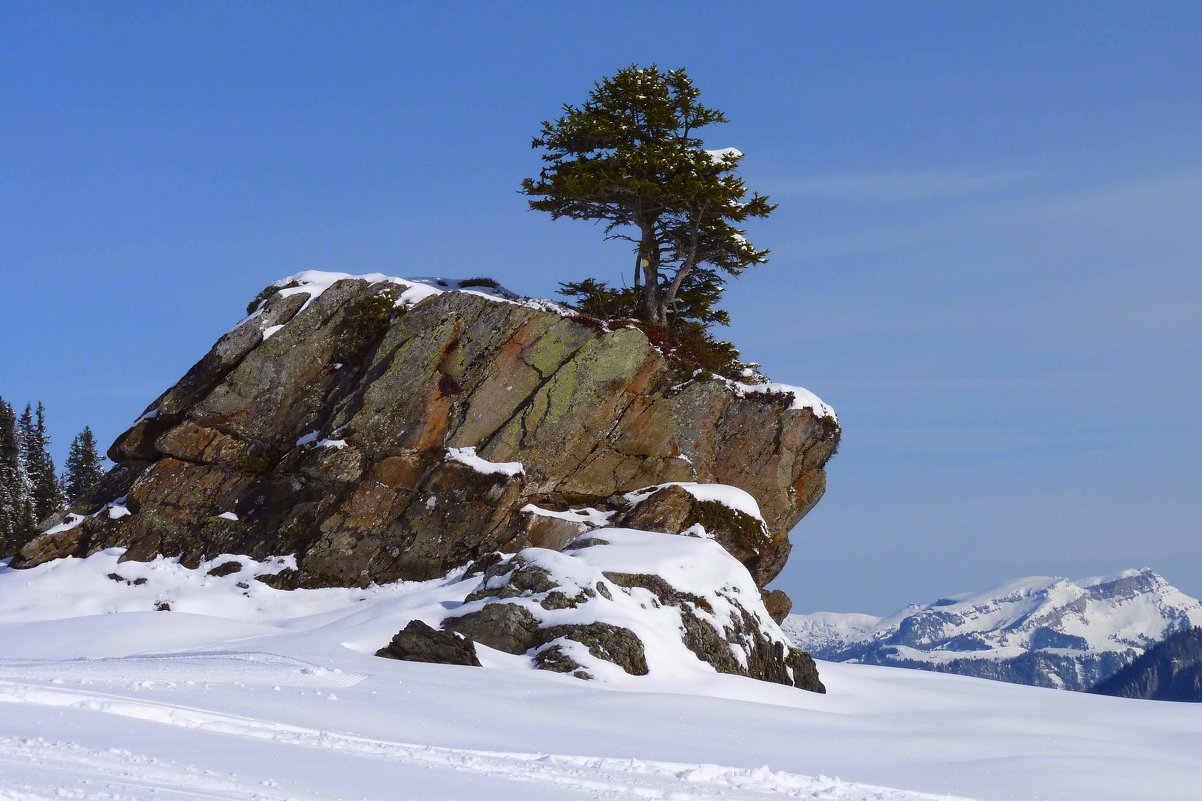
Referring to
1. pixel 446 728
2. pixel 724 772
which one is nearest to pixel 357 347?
pixel 446 728

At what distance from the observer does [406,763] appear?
10805mm

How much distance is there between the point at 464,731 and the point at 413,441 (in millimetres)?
16959

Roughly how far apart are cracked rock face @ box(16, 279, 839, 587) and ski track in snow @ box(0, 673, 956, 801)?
52.4 feet

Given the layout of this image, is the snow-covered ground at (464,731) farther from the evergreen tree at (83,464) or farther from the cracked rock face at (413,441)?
the evergreen tree at (83,464)

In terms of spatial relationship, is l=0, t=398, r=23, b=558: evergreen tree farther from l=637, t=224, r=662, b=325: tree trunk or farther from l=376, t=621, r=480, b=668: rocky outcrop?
l=376, t=621, r=480, b=668: rocky outcrop

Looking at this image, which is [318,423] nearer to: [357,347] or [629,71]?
[357,347]

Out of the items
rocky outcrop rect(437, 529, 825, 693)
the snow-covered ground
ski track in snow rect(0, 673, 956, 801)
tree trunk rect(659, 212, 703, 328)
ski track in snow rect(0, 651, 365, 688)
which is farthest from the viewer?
tree trunk rect(659, 212, 703, 328)

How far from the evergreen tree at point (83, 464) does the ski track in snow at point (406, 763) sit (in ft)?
202

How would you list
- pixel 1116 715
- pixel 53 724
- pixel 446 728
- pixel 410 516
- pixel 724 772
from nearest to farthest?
pixel 53 724, pixel 724 772, pixel 446 728, pixel 1116 715, pixel 410 516

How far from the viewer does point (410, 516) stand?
95.0 feet

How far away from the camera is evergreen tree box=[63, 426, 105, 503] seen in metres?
69.2

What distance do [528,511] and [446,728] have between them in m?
16.0

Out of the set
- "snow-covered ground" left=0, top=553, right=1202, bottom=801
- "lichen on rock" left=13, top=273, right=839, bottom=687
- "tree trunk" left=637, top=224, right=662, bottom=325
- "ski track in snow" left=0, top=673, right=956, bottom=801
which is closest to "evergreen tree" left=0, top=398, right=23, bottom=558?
"lichen on rock" left=13, top=273, right=839, bottom=687

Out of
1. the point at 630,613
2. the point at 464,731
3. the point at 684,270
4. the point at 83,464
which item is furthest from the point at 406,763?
the point at 83,464
